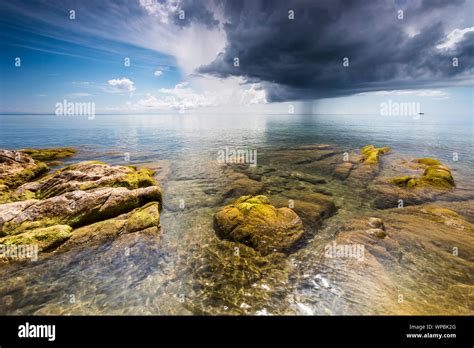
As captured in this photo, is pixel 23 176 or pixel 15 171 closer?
pixel 15 171

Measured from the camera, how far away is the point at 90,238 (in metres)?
13.2

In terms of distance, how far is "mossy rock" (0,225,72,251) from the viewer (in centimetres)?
1178

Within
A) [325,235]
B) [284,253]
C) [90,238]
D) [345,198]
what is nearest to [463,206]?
[345,198]

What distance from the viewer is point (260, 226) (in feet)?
45.0

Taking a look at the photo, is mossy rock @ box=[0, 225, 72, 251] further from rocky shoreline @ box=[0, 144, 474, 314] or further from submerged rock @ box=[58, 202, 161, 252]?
submerged rock @ box=[58, 202, 161, 252]

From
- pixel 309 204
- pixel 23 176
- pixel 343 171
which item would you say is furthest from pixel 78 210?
pixel 343 171

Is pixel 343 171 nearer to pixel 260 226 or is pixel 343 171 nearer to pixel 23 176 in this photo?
pixel 260 226

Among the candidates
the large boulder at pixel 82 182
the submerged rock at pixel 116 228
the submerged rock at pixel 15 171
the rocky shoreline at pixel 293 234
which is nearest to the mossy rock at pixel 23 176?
the submerged rock at pixel 15 171

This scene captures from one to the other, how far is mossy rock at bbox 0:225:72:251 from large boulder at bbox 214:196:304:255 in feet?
30.4

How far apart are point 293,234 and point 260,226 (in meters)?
2.18

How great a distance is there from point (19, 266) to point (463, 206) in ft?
103

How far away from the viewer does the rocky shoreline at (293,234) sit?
370 inches

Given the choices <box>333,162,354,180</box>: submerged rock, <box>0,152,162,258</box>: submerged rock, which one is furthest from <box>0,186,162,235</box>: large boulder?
<box>333,162,354,180</box>: submerged rock

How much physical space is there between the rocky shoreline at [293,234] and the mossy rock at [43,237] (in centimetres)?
5
